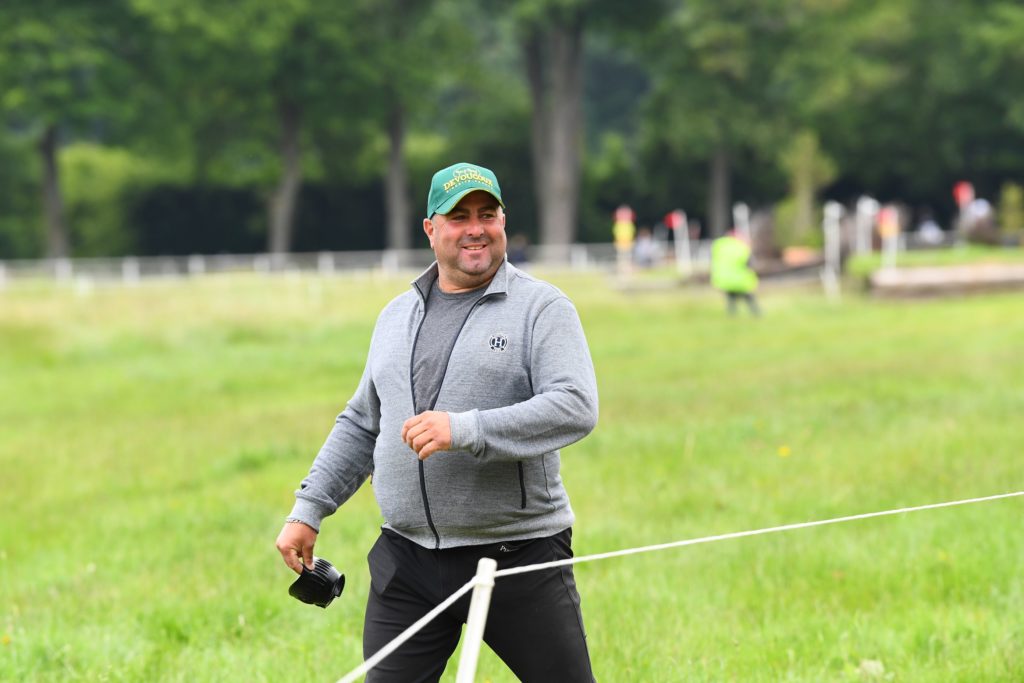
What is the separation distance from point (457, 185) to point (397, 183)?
49.6 m

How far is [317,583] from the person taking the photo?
4453mm

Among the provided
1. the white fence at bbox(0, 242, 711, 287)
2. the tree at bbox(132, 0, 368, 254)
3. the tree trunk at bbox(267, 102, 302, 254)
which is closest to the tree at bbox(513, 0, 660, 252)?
the white fence at bbox(0, 242, 711, 287)

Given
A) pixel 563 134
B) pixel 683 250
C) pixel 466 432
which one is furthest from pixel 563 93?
pixel 466 432

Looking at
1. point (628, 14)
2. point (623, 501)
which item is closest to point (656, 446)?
point (623, 501)

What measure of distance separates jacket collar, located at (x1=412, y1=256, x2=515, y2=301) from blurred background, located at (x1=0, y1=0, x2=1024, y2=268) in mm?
42322

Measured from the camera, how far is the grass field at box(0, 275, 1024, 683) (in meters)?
5.95

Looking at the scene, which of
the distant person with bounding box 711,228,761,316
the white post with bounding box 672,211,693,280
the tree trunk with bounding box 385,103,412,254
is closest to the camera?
the distant person with bounding box 711,228,761,316

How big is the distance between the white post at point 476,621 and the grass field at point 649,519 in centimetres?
224

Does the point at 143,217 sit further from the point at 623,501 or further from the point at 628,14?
the point at 623,501

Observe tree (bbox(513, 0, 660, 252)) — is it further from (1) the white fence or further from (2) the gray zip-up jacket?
(2) the gray zip-up jacket

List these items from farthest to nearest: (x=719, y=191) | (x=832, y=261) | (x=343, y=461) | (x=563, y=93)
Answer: (x=719, y=191)
(x=563, y=93)
(x=832, y=261)
(x=343, y=461)

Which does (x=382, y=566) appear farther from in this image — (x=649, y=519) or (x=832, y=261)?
(x=832, y=261)

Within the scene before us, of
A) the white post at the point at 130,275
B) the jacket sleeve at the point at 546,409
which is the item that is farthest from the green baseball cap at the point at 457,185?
the white post at the point at 130,275

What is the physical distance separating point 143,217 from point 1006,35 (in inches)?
1332
